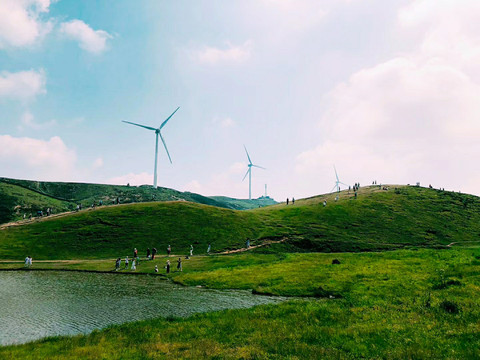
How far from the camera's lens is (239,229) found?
104 metres

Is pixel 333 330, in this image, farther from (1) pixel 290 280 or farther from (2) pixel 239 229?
(2) pixel 239 229

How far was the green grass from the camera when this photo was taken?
1800 centimetres

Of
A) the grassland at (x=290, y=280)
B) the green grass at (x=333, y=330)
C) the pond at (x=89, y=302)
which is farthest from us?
the pond at (x=89, y=302)

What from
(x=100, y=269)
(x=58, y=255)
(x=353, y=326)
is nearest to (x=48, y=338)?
(x=353, y=326)

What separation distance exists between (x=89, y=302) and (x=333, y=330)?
28.6m

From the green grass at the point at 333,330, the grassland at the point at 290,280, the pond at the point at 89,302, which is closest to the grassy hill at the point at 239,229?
the grassland at the point at 290,280

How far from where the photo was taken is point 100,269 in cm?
6259

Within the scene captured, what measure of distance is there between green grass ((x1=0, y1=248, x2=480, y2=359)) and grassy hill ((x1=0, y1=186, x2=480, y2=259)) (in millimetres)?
55401

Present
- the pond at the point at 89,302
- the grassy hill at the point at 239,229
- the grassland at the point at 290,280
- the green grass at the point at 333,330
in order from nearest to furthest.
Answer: the green grass at the point at 333,330, the grassland at the point at 290,280, the pond at the point at 89,302, the grassy hill at the point at 239,229

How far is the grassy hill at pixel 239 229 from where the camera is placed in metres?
88.0

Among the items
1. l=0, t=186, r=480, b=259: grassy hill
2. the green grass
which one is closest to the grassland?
the green grass

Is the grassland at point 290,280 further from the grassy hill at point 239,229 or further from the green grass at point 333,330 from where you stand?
the grassy hill at point 239,229

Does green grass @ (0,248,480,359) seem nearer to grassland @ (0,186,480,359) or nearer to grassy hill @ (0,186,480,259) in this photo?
grassland @ (0,186,480,359)

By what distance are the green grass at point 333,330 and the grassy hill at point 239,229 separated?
55401 millimetres
